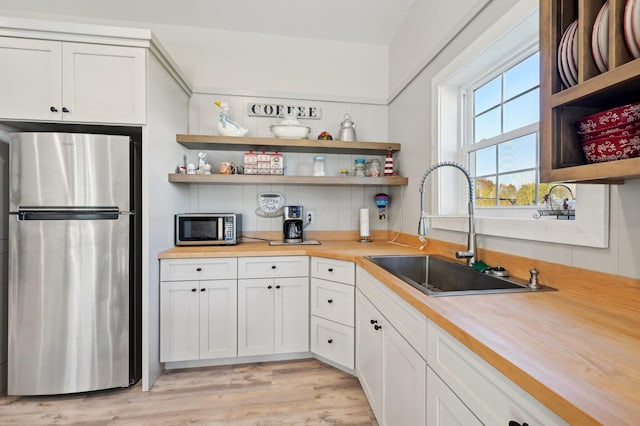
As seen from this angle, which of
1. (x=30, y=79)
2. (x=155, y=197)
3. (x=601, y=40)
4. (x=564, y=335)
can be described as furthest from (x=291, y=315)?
(x=30, y=79)

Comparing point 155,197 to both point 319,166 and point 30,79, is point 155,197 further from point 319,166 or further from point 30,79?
point 319,166

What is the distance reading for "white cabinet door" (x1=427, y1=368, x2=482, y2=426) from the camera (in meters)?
0.75

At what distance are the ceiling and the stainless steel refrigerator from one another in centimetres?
134

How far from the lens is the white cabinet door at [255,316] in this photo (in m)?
2.10

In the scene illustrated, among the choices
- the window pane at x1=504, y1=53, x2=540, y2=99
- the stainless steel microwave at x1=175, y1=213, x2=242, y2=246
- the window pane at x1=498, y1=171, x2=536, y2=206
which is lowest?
the stainless steel microwave at x1=175, y1=213, x2=242, y2=246

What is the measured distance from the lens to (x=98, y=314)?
69.8 inches

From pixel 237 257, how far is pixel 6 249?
1.40 meters

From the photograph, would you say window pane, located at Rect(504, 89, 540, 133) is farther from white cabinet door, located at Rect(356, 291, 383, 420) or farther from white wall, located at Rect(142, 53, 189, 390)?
white wall, located at Rect(142, 53, 189, 390)

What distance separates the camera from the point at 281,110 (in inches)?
107

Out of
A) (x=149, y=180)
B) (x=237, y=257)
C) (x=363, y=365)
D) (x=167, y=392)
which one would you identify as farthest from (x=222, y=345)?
(x=149, y=180)

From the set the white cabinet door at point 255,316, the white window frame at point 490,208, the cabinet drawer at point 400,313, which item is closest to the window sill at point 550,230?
the white window frame at point 490,208

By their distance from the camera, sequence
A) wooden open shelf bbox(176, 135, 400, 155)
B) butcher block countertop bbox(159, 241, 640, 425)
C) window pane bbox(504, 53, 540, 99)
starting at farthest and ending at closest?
wooden open shelf bbox(176, 135, 400, 155), window pane bbox(504, 53, 540, 99), butcher block countertop bbox(159, 241, 640, 425)

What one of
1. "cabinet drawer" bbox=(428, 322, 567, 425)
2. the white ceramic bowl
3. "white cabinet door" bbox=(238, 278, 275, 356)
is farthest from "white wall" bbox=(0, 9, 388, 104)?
"cabinet drawer" bbox=(428, 322, 567, 425)

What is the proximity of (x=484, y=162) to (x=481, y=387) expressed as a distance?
58.2 inches
